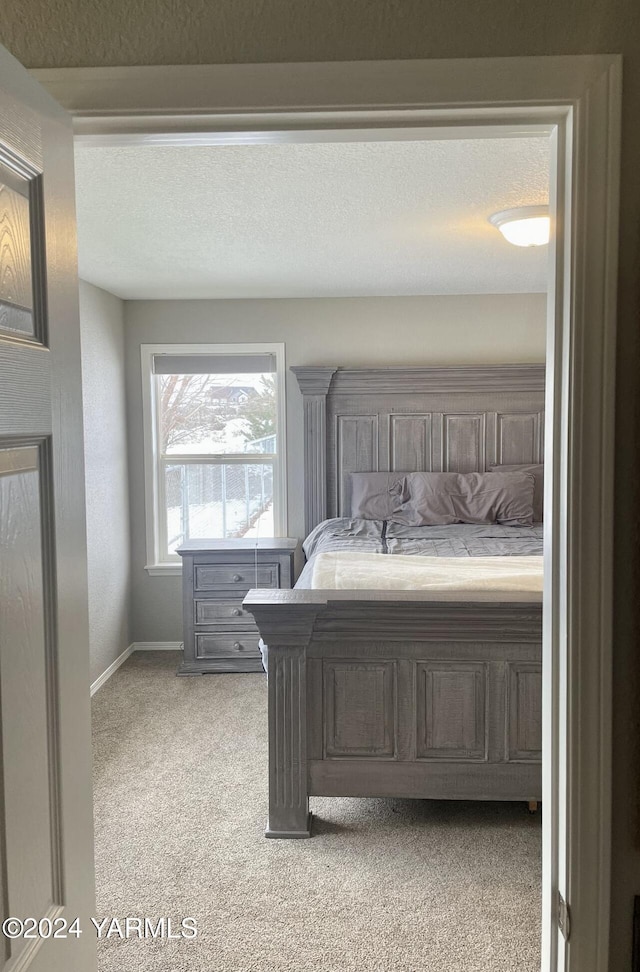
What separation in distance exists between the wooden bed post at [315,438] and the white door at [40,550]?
4.30 metres

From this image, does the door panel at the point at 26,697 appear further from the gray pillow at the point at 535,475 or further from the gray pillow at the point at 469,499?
the gray pillow at the point at 535,475

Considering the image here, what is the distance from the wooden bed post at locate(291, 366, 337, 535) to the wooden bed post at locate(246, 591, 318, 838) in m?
2.54

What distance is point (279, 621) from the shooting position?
2.89 metres

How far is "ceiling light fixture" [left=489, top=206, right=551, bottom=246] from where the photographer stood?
321 cm

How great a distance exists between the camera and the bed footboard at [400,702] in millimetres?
2912

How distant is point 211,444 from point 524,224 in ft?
9.99

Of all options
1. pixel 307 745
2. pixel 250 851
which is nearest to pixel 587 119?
pixel 307 745

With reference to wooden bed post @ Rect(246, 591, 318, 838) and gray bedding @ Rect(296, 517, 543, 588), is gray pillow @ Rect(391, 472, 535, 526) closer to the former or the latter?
gray bedding @ Rect(296, 517, 543, 588)

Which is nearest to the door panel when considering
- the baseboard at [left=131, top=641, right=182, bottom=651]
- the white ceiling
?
the white ceiling

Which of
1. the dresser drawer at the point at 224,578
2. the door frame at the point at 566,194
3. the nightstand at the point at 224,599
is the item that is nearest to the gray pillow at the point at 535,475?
the nightstand at the point at 224,599

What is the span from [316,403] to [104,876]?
3.42 m

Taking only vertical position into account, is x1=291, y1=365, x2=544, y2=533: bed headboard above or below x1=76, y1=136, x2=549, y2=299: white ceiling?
below

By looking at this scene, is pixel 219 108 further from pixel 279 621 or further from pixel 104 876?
pixel 104 876

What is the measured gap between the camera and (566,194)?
1.12 meters
